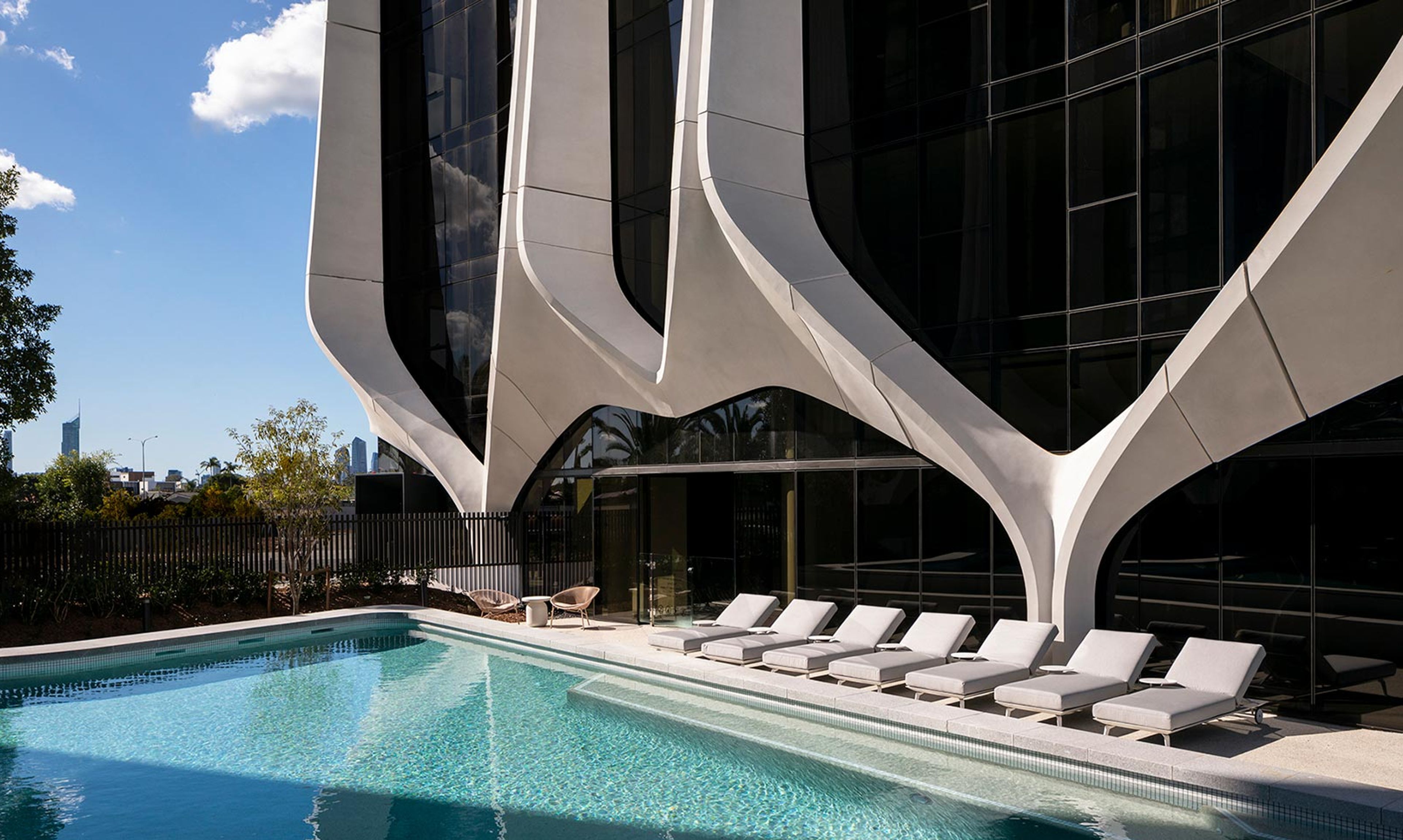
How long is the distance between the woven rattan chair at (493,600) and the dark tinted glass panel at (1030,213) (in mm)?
10507

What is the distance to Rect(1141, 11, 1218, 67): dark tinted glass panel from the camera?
11141 mm

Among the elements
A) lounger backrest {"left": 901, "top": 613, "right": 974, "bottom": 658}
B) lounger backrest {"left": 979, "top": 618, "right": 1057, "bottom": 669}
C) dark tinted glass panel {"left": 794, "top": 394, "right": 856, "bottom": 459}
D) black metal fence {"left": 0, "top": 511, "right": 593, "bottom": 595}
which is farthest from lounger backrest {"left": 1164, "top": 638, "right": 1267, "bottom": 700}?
black metal fence {"left": 0, "top": 511, "right": 593, "bottom": 595}

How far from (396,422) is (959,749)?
17.6 m

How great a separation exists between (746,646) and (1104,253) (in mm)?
6799

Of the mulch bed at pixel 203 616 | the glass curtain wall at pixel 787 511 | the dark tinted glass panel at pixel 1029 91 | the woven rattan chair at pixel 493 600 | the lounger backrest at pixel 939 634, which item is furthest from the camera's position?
the woven rattan chair at pixel 493 600

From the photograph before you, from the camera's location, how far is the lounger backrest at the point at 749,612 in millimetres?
14328

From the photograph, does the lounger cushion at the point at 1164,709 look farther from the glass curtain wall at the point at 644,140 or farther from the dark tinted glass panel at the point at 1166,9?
the glass curtain wall at the point at 644,140

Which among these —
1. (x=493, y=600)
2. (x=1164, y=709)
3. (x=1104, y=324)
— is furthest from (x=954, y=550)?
(x=493, y=600)

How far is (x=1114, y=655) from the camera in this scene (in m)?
10.0

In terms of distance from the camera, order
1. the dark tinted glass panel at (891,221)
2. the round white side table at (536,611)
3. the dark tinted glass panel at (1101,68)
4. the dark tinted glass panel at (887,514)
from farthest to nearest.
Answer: the round white side table at (536,611) → the dark tinted glass panel at (891,221) → the dark tinted glass panel at (887,514) → the dark tinted glass panel at (1101,68)

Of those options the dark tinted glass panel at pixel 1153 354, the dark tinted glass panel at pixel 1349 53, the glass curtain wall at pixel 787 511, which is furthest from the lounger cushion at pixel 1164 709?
the dark tinted glass panel at pixel 1349 53

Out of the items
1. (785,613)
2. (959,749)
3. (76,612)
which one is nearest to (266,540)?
(76,612)

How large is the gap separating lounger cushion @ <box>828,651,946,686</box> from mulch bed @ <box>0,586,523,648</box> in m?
8.86

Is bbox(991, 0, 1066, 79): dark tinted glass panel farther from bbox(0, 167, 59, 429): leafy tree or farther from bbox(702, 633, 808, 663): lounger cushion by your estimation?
bbox(0, 167, 59, 429): leafy tree
